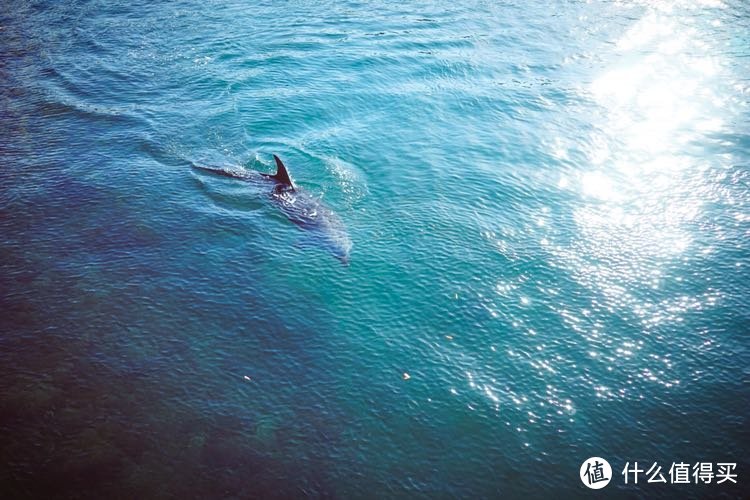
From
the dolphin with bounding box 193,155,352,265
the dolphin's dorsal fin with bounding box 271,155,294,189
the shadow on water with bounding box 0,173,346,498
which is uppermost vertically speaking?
the dolphin's dorsal fin with bounding box 271,155,294,189

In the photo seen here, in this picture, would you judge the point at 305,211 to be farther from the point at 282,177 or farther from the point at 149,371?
the point at 149,371

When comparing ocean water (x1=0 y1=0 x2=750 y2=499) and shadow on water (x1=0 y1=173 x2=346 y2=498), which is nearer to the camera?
shadow on water (x1=0 y1=173 x2=346 y2=498)

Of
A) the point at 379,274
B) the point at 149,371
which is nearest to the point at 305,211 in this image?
the point at 379,274

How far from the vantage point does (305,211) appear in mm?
20906

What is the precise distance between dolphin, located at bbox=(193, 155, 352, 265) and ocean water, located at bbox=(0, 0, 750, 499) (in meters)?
0.40

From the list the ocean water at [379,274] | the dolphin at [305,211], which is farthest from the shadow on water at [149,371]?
the dolphin at [305,211]

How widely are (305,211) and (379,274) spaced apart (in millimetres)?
4587

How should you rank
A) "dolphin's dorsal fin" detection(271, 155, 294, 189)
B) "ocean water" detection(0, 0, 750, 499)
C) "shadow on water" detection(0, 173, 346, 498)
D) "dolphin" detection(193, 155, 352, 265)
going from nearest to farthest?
"shadow on water" detection(0, 173, 346, 498) → "ocean water" detection(0, 0, 750, 499) → "dolphin" detection(193, 155, 352, 265) → "dolphin's dorsal fin" detection(271, 155, 294, 189)

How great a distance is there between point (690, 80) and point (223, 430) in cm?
3076

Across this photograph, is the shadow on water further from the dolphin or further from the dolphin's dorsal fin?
the dolphin's dorsal fin

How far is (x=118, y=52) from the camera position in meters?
34.5

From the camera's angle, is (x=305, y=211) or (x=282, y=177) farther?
(x=282, y=177)

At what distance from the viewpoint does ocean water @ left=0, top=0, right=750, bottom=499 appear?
43.1 ft

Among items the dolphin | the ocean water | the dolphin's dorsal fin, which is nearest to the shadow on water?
the ocean water
